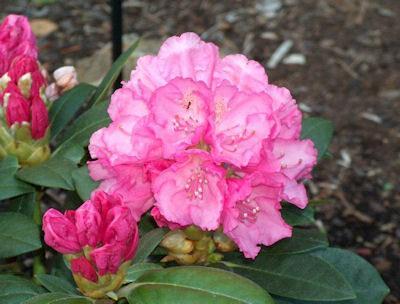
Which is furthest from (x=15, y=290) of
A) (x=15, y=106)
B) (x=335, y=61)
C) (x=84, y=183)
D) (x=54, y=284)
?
(x=335, y=61)

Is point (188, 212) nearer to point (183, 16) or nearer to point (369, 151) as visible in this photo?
point (369, 151)

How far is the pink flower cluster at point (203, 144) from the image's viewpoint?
136cm

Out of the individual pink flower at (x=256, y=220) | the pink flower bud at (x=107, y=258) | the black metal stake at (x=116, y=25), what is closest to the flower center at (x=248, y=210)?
the individual pink flower at (x=256, y=220)

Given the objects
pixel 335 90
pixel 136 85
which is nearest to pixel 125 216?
pixel 136 85

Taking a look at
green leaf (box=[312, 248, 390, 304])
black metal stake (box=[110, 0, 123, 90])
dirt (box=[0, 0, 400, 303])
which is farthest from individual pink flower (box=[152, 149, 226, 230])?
dirt (box=[0, 0, 400, 303])

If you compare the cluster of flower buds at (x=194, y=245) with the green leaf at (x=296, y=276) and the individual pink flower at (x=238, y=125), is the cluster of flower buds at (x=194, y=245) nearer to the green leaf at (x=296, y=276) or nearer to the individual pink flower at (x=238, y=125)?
the green leaf at (x=296, y=276)

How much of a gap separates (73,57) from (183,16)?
0.64 metres

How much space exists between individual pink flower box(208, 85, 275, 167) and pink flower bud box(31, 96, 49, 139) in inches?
18.6

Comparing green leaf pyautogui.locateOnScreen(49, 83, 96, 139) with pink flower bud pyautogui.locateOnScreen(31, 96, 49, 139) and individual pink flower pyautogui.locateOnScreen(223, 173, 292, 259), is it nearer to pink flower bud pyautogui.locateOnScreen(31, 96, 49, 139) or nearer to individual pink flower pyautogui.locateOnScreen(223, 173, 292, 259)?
pink flower bud pyautogui.locateOnScreen(31, 96, 49, 139)

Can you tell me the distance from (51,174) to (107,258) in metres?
0.41

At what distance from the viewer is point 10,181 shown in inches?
66.9

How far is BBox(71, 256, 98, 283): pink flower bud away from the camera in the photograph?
1351 mm

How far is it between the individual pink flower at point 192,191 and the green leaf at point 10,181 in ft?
1.35

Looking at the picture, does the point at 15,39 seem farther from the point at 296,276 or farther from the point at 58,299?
the point at 296,276
